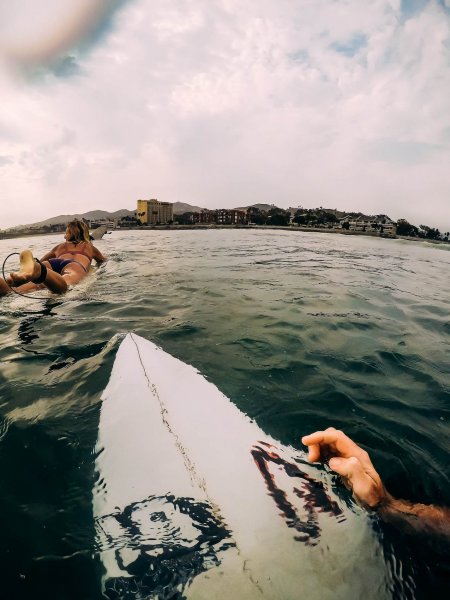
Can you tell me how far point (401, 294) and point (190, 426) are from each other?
29.0 feet

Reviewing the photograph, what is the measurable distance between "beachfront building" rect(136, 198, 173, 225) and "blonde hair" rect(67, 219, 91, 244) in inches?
5442

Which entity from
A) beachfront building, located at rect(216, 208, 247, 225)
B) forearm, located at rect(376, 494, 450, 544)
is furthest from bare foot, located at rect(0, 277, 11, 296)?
beachfront building, located at rect(216, 208, 247, 225)

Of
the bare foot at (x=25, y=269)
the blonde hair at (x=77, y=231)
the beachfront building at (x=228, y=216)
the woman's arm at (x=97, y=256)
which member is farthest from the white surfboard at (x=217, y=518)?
the beachfront building at (x=228, y=216)

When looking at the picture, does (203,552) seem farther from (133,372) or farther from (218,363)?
(218,363)

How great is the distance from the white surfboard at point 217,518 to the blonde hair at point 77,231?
25.2 feet

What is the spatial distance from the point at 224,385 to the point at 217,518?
176cm

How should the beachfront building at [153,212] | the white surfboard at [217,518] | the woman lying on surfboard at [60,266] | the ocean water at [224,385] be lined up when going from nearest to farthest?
1. the white surfboard at [217,518]
2. the ocean water at [224,385]
3. the woman lying on surfboard at [60,266]
4. the beachfront building at [153,212]

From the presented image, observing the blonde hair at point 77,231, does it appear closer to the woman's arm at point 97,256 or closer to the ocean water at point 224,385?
the woman's arm at point 97,256

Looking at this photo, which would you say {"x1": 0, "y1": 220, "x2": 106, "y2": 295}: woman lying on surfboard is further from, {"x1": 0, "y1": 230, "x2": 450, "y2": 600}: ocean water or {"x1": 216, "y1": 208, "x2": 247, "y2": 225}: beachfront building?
{"x1": 216, "y1": 208, "x2": 247, "y2": 225}: beachfront building

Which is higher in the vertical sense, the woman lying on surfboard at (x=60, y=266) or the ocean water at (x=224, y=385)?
the woman lying on surfboard at (x=60, y=266)

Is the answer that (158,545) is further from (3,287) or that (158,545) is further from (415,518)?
(3,287)

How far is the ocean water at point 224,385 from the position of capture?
183 cm

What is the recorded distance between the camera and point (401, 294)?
9188mm

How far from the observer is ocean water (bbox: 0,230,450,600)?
1.83 m
